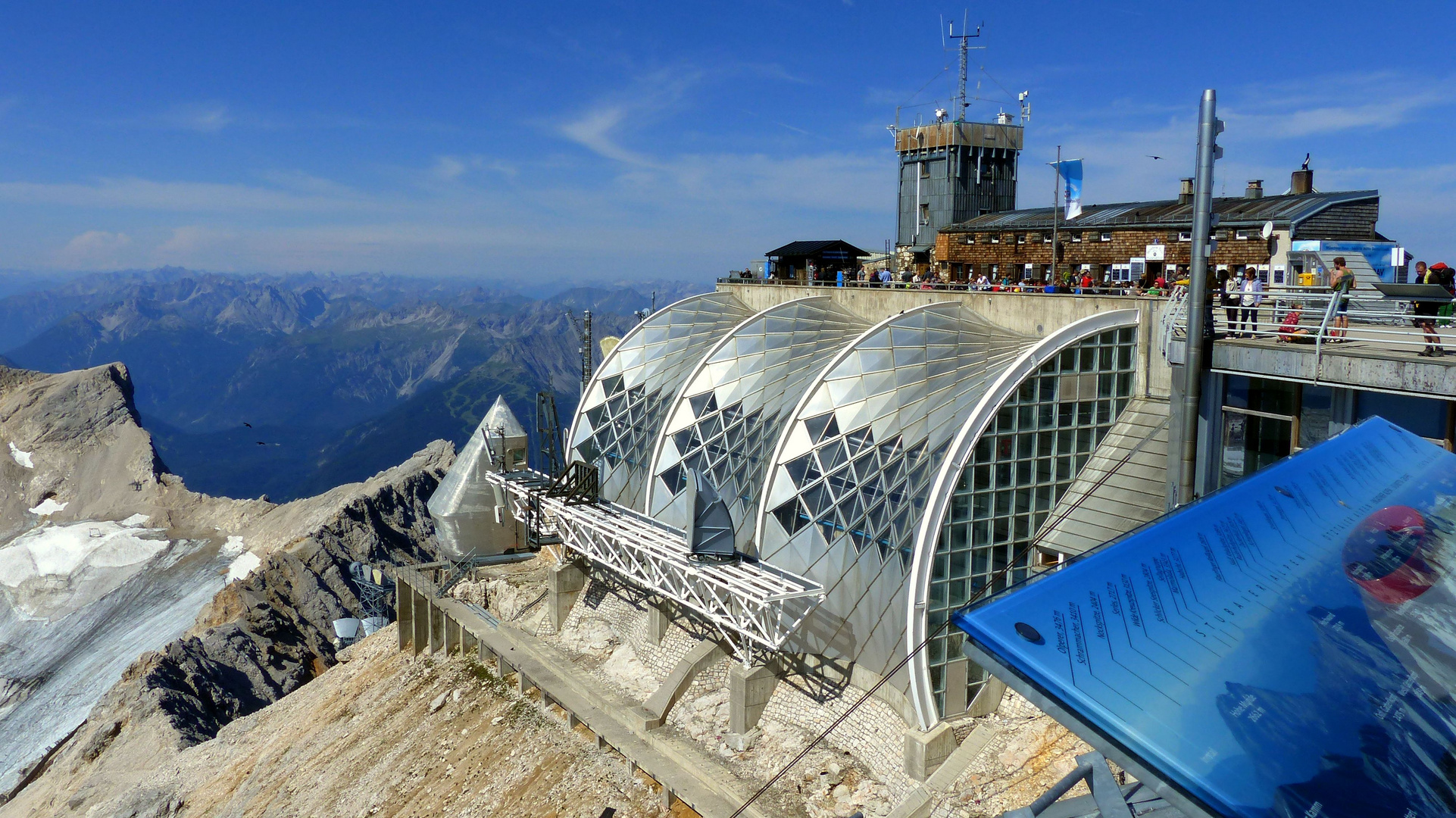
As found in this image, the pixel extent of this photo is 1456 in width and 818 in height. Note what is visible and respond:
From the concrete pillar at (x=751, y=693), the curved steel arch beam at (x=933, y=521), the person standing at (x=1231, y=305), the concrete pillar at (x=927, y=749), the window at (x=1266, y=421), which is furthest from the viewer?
the concrete pillar at (x=751, y=693)

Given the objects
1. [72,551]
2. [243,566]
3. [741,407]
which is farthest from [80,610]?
[741,407]

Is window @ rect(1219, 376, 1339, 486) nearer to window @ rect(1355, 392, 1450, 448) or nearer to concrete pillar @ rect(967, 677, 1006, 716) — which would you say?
window @ rect(1355, 392, 1450, 448)

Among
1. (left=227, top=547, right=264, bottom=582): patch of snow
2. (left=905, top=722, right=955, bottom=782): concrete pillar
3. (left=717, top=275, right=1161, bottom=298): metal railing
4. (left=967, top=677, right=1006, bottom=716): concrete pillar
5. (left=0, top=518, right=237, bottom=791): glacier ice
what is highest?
(left=717, top=275, right=1161, bottom=298): metal railing

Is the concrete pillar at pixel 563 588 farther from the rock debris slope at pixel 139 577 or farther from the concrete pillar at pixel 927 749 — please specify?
the rock debris slope at pixel 139 577

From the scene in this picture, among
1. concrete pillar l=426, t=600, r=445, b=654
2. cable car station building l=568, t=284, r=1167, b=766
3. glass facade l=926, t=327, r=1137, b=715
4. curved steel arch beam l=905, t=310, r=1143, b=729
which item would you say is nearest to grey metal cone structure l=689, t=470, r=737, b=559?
cable car station building l=568, t=284, r=1167, b=766

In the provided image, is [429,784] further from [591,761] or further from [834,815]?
[834,815]

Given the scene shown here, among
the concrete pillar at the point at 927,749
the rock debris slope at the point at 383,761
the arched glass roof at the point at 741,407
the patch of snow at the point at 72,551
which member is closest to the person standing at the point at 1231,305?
the concrete pillar at the point at 927,749
